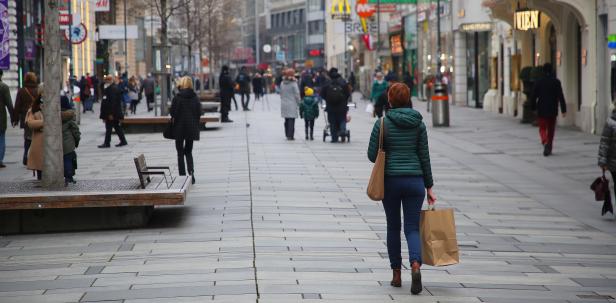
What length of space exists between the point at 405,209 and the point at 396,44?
63.9 m

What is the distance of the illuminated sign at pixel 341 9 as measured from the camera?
3177 inches

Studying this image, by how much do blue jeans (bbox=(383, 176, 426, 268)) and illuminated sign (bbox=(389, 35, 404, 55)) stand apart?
204 ft

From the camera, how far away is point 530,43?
41.4 metres

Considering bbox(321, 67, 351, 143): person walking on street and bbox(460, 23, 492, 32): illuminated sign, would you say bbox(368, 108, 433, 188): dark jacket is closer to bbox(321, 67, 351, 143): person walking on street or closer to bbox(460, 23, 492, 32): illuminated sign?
bbox(321, 67, 351, 143): person walking on street

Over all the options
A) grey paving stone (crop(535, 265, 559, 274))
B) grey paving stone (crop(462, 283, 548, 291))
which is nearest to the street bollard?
grey paving stone (crop(535, 265, 559, 274))

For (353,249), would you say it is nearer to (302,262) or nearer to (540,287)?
(302,262)

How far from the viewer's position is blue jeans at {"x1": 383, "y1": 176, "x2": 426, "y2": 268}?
32.6 feet

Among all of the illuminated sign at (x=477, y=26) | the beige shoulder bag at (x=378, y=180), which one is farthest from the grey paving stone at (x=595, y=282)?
the illuminated sign at (x=477, y=26)

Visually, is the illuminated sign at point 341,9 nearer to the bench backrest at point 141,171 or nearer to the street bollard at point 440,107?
the street bollard at point 440,107

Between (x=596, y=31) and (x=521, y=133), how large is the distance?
322 cm

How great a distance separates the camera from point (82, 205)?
13.8 meters

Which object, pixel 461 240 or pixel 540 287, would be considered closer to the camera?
pixel 540 287

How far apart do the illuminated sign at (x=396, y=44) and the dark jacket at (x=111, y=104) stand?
42.7 m

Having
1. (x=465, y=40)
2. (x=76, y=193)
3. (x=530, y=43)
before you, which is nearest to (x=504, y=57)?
(x=530, y=43)
